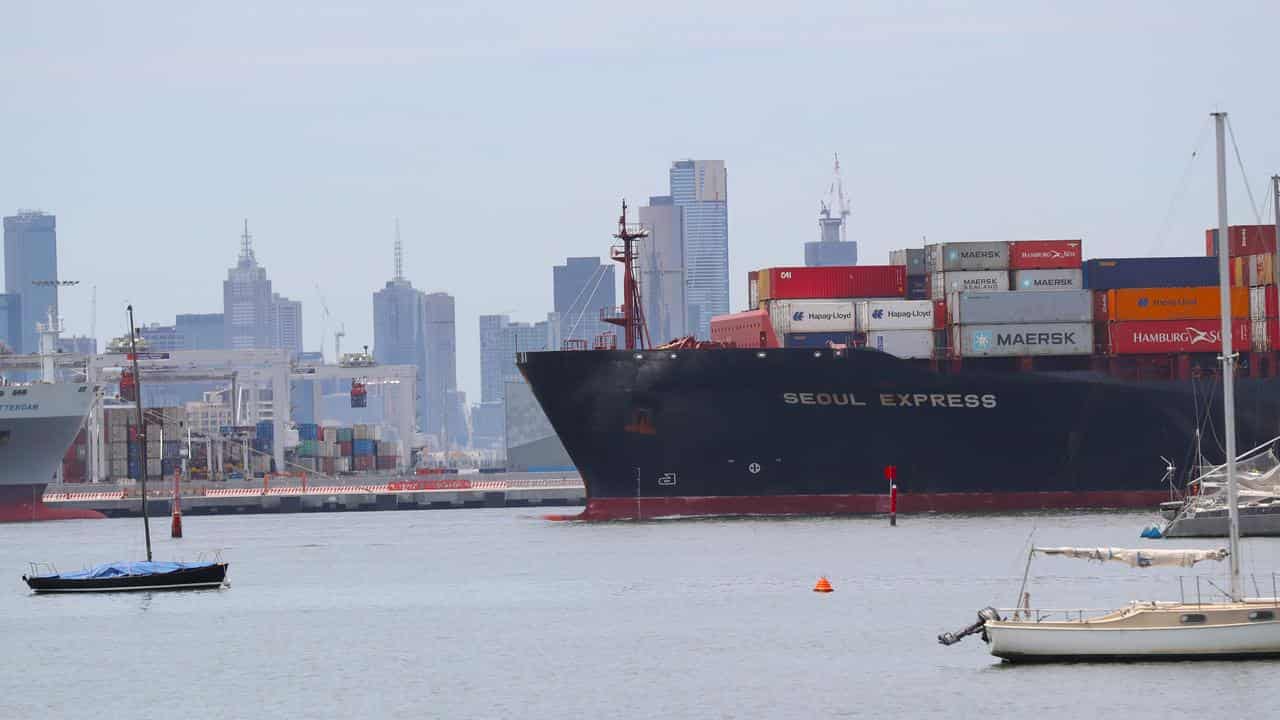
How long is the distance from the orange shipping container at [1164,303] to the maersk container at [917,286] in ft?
22.2

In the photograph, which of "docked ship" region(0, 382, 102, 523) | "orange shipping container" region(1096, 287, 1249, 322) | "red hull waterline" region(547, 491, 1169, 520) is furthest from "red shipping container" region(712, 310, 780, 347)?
"docked ship" region(0, 382, 102, 523)

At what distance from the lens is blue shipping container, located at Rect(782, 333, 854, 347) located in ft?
235

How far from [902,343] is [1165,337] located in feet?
30.5

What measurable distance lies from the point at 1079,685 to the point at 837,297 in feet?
→ 127

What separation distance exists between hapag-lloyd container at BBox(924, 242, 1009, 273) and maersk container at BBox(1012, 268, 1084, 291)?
857 millimetres

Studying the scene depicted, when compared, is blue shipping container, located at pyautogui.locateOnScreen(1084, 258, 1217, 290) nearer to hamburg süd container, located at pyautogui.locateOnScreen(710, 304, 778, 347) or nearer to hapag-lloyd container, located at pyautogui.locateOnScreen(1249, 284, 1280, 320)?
hapag-lloyd container, located at pyautogui.locateOnScreen(1249, 284, 1280, 320)

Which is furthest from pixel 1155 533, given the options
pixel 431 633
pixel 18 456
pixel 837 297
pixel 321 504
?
pixel 321 504

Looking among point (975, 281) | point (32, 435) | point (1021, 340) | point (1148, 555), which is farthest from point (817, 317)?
point (32, 435)

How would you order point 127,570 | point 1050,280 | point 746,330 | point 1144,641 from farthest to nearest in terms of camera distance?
point 746,330
point 1050,280
point 127,570
point 1144,641

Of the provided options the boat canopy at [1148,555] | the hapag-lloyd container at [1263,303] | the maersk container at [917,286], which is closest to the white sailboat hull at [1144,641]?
the boat canopy at [1148,555]

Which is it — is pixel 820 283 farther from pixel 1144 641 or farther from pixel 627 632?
pixel 1144 641

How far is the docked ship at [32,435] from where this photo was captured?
10250cm

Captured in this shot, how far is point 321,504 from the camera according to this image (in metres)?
124

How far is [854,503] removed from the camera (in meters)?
71.4
